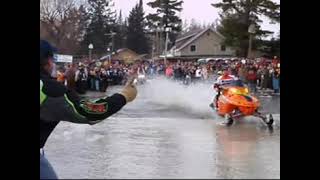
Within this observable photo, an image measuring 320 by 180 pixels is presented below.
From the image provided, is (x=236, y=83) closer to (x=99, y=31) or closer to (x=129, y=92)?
(x=99, y=31)

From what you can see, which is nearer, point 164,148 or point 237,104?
point 164,148

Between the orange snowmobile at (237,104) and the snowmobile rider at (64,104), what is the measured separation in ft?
27.9

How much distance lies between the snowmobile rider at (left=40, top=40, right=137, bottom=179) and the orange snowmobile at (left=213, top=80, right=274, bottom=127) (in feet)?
27.9

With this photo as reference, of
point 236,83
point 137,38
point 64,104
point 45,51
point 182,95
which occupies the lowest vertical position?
point 182,95

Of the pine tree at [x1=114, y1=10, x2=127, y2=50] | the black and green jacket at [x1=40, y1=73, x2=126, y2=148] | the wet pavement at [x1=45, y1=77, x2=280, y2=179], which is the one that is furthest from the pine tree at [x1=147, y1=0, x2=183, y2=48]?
the black and green jacket at [x1=40, y1=73, x2=126, y2=148]

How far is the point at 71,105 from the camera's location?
258 cm

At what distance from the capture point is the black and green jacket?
2582 millimetres

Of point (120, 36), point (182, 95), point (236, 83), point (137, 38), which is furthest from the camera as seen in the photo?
point (182, 95)

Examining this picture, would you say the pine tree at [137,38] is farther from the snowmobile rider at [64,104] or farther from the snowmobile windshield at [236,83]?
the snowmobile windshield at [236,83]

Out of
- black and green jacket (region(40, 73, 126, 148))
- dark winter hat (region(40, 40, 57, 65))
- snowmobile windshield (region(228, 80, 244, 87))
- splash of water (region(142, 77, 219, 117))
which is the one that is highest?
dark winter hat (region(40, 40, 57, 65))

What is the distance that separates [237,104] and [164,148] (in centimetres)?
365

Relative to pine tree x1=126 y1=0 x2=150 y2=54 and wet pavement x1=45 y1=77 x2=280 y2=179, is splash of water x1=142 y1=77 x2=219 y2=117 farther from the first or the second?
pine tree x1=126 y1=0 x2=150 y2=54

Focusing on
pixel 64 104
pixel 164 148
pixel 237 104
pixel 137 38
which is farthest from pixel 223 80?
pixel 64 104
